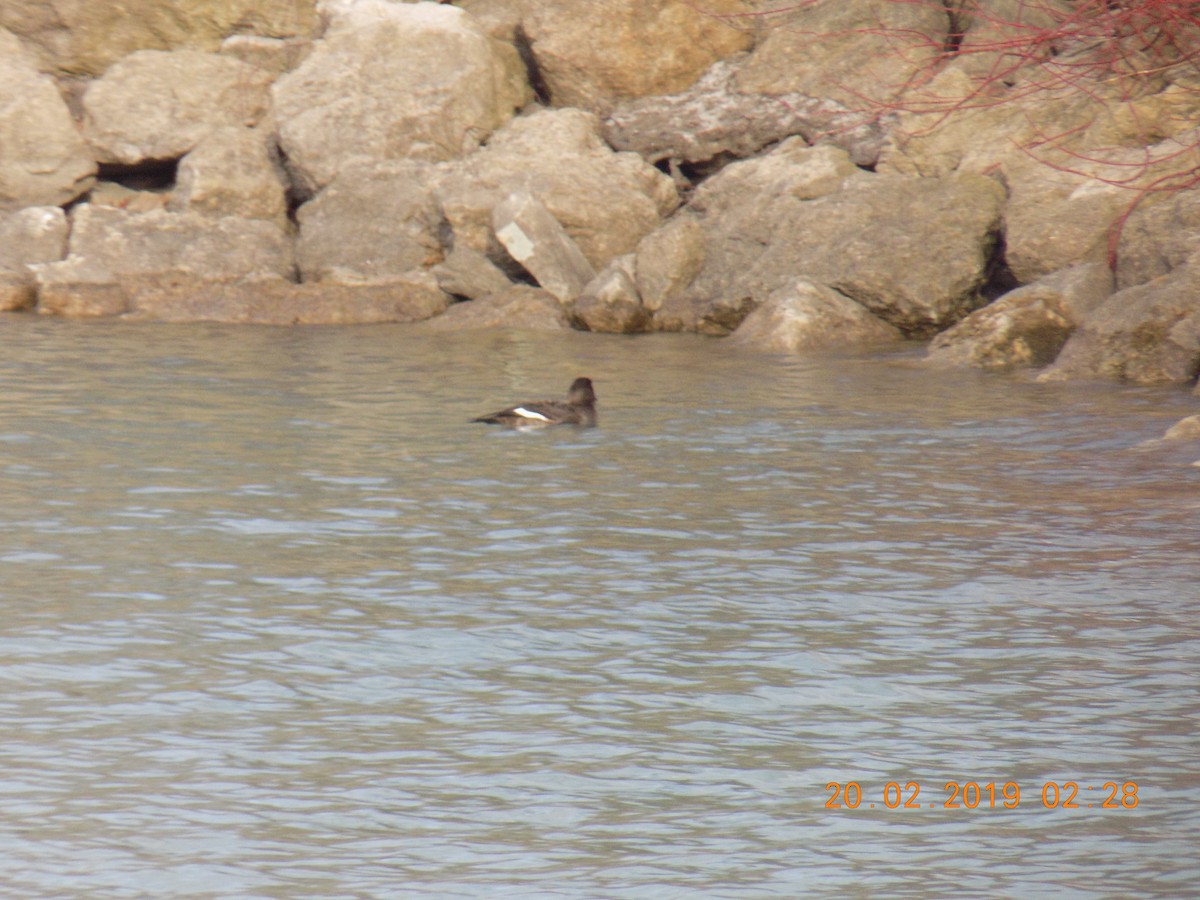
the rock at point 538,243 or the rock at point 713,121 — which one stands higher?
the rock at point 713,121

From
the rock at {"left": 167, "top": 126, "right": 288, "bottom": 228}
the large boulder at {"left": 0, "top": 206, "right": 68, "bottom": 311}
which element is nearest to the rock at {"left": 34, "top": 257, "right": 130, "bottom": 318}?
the large boulder at {"left": 0, "top": 206, "right": 68, "bottom": 311}

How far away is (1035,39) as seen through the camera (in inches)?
253

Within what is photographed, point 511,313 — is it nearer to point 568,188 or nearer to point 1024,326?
point 568,188

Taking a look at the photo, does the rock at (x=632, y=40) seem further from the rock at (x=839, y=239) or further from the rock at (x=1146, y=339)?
the rock at (x=1146, y=339)

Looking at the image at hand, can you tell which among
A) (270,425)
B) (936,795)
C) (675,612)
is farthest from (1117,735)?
(270,425)

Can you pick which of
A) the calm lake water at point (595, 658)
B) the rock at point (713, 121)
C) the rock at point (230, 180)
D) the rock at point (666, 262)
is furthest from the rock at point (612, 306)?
the calm lake water at point (595, 658)

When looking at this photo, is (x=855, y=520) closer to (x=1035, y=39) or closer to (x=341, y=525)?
(x=341, y=525)

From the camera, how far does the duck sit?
12156 millimetres

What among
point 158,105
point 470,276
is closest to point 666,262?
point 470,276

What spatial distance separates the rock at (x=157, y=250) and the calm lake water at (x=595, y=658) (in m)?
7.89

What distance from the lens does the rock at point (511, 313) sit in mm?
19031

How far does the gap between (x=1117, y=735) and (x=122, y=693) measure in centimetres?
350

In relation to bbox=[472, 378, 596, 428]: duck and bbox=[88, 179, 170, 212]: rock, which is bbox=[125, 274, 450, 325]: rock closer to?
bbox=[88, 179, 170, 212]: rock

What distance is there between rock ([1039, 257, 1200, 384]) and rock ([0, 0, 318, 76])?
1366cm
